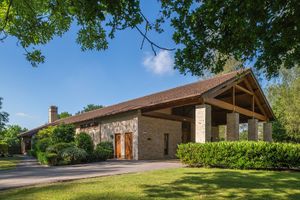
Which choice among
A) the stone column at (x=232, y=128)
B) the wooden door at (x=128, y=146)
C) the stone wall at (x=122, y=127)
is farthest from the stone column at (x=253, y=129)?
the wooden door at (x=128, y=146)

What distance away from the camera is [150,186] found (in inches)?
347

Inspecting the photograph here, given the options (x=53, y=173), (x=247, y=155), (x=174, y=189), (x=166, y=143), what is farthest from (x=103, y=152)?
(x=174, y=189)

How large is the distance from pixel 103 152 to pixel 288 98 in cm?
2033

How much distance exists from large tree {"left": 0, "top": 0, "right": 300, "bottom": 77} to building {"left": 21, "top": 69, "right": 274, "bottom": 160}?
9.19m

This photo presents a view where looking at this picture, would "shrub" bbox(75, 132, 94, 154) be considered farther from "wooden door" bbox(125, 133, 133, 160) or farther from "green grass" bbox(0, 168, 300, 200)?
"green grass" bbox(0, 168, 300, 200)

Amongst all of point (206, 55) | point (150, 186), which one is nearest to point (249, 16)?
point (206, 55)

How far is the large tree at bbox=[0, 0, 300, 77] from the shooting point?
22.1 ft

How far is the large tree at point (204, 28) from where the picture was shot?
22.1 feet

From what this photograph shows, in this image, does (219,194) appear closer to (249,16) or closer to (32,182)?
(249,16)

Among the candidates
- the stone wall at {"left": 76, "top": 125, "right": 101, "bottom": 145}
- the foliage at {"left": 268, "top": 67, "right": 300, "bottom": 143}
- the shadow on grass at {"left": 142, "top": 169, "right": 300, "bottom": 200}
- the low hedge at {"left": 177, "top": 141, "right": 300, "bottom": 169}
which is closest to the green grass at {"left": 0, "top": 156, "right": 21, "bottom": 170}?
the stone wall at {"left": 76, "top": 125, "right": 101, "bottom": 145}

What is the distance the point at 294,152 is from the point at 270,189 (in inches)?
199

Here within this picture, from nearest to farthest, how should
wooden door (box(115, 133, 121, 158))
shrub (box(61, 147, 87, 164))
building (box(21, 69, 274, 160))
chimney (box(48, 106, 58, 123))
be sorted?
shrub (box(61, 147, 87, 164)) → building (box(21, 69, 274, 160)) → wooden door (box(115, 133, 121, 158)) → chimney (box(48, 106, 58, 123))

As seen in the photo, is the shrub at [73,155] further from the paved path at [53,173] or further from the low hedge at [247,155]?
the low hedge at [247,155]

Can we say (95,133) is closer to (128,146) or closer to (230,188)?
(128,146)
